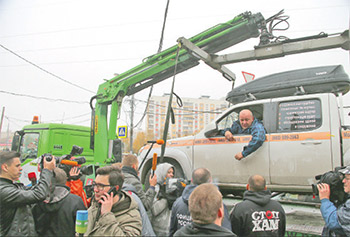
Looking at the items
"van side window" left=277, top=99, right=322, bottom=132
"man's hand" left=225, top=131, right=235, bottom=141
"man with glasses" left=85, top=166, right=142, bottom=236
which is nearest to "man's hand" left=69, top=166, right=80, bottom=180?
"man with glasses" left=85, top=166, right=142, bottom=236

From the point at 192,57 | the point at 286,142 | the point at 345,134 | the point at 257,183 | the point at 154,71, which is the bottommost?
the point at 257,183

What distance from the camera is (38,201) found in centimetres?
244

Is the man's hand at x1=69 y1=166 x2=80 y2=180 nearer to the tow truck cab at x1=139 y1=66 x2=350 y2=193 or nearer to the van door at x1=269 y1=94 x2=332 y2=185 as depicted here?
the tow truck cab at x1=139 y1=66 x2=350 y2=193

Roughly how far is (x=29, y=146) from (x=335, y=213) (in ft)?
25.4

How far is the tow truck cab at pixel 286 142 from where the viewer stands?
399 centimetres

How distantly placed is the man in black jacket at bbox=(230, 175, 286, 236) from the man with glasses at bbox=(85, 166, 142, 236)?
1.17 m

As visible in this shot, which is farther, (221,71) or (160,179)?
(221,71)

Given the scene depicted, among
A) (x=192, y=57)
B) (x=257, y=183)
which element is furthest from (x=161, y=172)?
(x=192, y=57)

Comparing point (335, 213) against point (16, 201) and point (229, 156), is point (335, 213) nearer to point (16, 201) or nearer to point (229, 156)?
point (229, 156)

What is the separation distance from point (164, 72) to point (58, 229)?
Answer: 16.0ft

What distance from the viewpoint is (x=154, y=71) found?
669 centimetres

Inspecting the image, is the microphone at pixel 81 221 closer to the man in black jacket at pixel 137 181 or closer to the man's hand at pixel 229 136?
the man in black jacket at pixel 137 181

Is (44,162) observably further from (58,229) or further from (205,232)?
(205,232)

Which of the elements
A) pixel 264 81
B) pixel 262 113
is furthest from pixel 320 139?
pixel 264 81
